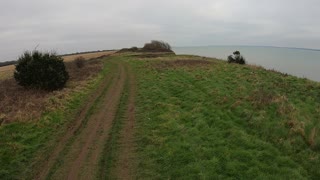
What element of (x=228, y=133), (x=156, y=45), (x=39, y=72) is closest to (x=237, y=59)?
(x=39, y=72)

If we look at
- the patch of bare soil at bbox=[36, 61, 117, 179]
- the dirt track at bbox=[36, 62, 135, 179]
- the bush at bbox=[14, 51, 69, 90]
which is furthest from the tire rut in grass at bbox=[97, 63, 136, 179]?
the bush at bbox=[14, 51, 69, 90]

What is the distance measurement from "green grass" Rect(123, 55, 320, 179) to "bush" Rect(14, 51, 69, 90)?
763 cm

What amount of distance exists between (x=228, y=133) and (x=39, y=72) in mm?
18550

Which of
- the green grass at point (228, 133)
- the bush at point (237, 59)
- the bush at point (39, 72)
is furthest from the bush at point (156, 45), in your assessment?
the green grass at point (228, 133)

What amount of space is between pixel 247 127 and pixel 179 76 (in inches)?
754

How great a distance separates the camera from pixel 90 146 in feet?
50.2

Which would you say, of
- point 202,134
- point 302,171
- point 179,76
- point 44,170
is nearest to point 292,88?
point 179,76

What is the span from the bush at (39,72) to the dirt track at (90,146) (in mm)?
6379

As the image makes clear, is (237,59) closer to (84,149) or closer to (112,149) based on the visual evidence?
(112,149)

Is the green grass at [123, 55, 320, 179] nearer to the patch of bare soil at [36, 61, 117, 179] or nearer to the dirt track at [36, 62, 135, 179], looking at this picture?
the dirt track at [36, 62, 135, 179]

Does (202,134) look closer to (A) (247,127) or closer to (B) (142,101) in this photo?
(A) (247,127)

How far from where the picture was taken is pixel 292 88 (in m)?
27.8

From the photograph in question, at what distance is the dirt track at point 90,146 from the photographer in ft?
41.9

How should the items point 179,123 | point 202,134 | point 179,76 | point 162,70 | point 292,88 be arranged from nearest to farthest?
point 202,134 → point 179,123 → point 292,88 → point 179,76 → point 162,70
